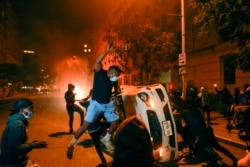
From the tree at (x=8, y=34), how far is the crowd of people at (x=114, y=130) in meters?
75.9

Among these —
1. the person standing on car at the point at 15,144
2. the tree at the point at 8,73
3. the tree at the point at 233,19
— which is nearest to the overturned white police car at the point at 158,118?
the person standing on car at the point at 15,144

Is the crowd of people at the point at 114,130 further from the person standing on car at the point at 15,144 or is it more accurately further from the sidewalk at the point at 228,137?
the sidewalk at the point at 228,137

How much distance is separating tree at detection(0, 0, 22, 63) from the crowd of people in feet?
249

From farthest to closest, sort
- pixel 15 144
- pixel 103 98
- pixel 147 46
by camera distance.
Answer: pixel 147 46 < pixel 103 98 < pixel 15 144

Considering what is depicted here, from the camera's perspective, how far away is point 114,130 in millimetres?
7586

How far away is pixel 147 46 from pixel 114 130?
20687 mm

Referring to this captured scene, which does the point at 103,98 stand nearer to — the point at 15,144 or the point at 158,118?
the point at 158,118

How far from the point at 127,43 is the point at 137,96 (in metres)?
21.9

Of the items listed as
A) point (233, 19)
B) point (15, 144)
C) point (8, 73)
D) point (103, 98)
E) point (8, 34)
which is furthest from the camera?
point (8, 34)

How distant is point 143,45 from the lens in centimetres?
2809

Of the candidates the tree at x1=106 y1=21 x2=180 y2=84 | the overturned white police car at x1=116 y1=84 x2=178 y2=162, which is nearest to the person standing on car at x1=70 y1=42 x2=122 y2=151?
the overturned white police car at x1=116 y1=84 x2=178 y2=162

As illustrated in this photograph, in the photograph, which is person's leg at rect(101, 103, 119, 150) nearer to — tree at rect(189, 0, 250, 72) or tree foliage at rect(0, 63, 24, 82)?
tree at rect(189, 0, 250, 72)

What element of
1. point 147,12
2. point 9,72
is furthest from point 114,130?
point 9,72

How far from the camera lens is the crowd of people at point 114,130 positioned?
7.75 ft
